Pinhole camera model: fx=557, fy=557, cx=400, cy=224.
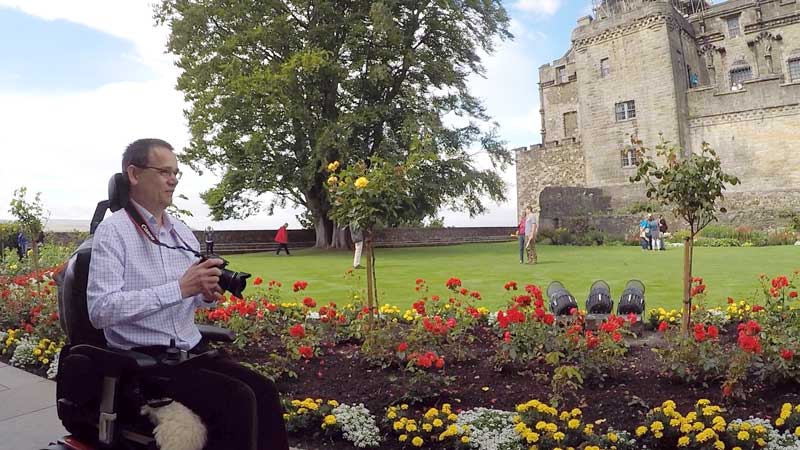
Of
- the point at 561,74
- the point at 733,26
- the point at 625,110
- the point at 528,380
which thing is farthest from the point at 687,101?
the point at 528,380

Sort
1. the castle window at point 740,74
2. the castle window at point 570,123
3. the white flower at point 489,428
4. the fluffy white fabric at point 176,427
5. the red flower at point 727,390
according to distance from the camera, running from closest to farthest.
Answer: the fluffy white fabric at point 176,427
the white flower at point 489,428
the red flower at point 727,390
the castle window at point 740,74
the castle window at point 570,123

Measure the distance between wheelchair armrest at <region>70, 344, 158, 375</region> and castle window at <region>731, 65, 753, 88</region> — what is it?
161ft

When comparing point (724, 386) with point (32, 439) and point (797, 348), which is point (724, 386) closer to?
point (797, 348)

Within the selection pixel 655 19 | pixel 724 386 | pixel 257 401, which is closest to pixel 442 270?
pixel 724 386

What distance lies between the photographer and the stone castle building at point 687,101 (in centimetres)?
3431

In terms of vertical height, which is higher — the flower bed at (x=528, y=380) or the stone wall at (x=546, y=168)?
the stone wall at (x=546, y=168)

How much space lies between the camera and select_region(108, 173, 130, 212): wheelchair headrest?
2.65 m

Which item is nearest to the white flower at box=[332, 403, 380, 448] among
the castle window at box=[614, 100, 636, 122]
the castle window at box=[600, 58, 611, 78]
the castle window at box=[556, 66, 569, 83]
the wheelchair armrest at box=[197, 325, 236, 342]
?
the wheelchair armrest at box=[197, 325, 236, 342]

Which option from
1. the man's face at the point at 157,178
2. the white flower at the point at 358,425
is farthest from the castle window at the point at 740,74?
the man's face at the point at 157,178

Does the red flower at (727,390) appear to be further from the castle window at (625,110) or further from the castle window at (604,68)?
the castle window at (604,68)

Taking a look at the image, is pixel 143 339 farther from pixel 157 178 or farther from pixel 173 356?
pixel 157 178

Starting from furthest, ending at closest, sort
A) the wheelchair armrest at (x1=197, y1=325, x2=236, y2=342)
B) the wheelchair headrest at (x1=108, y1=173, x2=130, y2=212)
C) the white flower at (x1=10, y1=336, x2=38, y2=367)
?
the white flower at (x1=10, y1=336, x2=38, y2=367), the wheelchair armrest at (x1=197, y1=325, x2=236, y2=342), the wheelchair headrest at (x1=108, y1=173, x2=130, y2=212)

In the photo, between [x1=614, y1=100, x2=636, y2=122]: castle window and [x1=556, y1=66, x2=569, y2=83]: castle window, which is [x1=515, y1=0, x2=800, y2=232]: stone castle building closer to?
[x1=614, y1=100, x2=636, y2=122]: castle window

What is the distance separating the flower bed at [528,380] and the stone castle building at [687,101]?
30.2 metres
